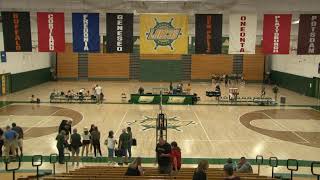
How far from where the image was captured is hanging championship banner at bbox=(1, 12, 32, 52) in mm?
16688

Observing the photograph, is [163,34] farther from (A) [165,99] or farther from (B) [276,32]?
(A) [165,99]

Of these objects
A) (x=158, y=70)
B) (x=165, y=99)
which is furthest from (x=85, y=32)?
(x=158, y=70)

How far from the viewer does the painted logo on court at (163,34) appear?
56.8ft

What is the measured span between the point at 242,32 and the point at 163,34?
363cm

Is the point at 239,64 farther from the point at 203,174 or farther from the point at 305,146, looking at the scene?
the point at 203,174

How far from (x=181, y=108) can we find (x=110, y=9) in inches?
352

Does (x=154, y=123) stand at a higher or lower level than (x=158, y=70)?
lower

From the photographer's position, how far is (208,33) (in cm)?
1686

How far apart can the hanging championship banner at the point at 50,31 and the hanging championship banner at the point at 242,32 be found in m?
7.85

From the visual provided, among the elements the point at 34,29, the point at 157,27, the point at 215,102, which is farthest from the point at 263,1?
the point at 34,29

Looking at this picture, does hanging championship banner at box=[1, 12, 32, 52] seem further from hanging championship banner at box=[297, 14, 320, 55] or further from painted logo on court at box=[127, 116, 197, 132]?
hanging championship banner at box=[297, 14, 320, 55]

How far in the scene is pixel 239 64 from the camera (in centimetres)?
4644

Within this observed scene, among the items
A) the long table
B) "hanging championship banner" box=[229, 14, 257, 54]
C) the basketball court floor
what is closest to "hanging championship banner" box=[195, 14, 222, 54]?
"hanging championship banner" box=[229, 14, 257, 54]

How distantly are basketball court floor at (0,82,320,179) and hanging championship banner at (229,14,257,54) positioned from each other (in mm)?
4593
